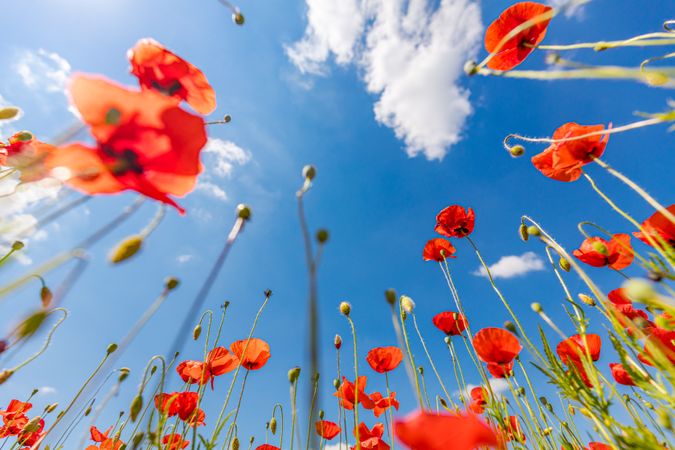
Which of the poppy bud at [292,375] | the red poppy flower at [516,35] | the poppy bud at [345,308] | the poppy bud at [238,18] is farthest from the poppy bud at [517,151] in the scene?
the poppy bud at [292,375]

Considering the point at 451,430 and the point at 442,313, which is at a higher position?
A: the point at 442,313

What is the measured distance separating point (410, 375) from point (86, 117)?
0.77m

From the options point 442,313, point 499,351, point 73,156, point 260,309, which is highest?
point 442,313

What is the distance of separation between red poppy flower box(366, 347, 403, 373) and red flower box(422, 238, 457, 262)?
785 millimetres

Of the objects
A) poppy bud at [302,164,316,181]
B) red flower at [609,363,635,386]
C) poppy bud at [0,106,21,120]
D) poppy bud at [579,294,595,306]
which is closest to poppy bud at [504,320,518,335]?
poppy bud at [579,294,595,306]

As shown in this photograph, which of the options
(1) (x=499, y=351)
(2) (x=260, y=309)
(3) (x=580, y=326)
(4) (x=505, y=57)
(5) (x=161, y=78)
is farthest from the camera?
(2) (x=260, y=309)

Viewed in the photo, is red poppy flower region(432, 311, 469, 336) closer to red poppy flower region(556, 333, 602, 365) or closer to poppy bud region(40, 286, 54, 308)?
red poppy flower region(556, 333, 602, 365)

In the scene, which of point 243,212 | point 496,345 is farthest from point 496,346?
point 243,212

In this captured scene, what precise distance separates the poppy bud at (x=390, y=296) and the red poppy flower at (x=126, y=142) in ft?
1.59

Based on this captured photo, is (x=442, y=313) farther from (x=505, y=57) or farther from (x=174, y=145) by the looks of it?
(x=174, y=145)

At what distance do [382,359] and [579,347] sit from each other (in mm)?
1421

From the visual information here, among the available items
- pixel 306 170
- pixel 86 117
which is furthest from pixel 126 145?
pixel 306 170

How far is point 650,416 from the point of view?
5.51 feet

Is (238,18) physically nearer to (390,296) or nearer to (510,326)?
(390,296)
